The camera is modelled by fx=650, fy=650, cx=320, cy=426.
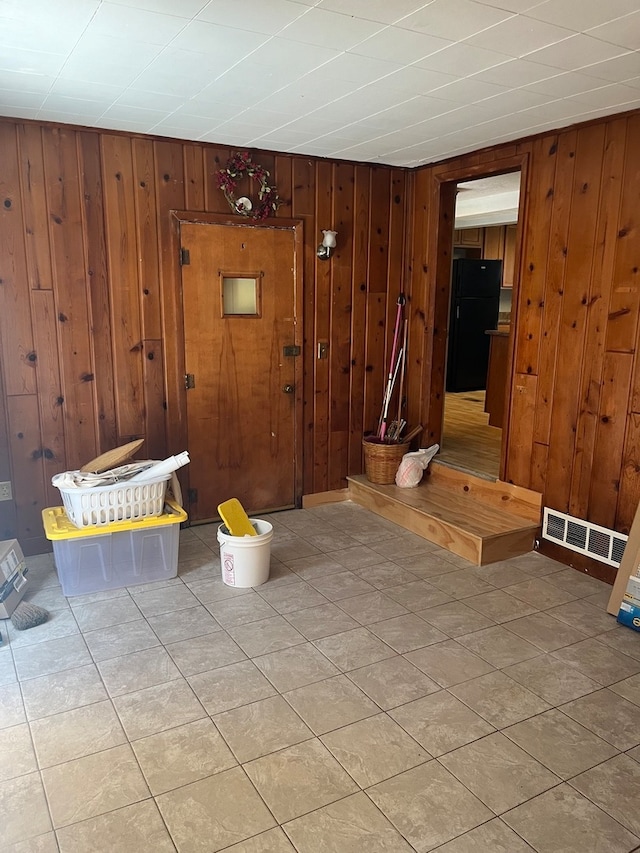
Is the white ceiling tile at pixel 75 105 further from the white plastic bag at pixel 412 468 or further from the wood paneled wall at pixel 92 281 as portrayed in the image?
the white plastic bag at pixel 412 468

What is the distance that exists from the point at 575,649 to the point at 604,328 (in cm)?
163

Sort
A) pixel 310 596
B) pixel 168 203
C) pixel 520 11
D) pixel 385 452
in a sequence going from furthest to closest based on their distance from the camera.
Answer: pixel 385 452, pixel 168 203, pixel 310 596, pixel 520 11

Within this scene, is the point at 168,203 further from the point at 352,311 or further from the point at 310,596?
the point at 310,596

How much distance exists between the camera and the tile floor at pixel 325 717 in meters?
1.86

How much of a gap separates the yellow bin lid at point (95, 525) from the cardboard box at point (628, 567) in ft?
7.13

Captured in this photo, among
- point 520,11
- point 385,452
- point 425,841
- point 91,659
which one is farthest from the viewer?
point 385,452

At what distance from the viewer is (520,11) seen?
2076 millimetres

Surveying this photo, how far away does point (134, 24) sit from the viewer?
7.23 feet

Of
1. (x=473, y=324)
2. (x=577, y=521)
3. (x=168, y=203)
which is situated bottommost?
(x=577, y=521)

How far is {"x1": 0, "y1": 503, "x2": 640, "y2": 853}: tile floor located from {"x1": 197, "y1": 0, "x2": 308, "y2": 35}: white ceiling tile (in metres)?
2.38

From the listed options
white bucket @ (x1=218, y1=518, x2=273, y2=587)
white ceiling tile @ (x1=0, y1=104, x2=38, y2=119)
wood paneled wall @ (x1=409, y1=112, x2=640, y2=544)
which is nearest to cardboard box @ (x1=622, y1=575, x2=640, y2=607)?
wood paneled wall @ (x1=409, y1=112, x2=640, y2=544)

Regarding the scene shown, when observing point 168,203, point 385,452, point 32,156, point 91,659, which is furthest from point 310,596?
point 32,156

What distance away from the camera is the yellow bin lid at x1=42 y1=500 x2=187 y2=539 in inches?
126

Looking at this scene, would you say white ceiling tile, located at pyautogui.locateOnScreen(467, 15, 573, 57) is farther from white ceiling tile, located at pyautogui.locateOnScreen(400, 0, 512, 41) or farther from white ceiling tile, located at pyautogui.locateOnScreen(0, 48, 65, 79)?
white ceiling tile, located at pyautogui.locateOnScreen(0, 48, 65, 79)
